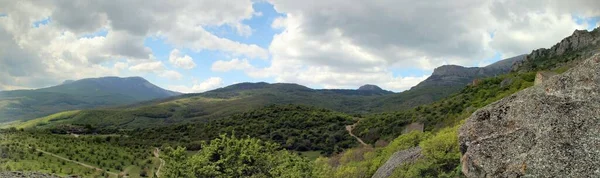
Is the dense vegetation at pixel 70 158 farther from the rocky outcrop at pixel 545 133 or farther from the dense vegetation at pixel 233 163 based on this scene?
the rocky outcrop at pixel 545 133

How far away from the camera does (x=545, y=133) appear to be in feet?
44.6

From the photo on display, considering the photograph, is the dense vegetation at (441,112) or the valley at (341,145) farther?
the dense vegetation at (441,112)

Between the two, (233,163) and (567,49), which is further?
(567,49)

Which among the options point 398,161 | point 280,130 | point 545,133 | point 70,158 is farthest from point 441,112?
point 545,133

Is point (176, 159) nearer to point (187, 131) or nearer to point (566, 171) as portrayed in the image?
point (566, 171)

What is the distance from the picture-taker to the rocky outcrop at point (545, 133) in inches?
497

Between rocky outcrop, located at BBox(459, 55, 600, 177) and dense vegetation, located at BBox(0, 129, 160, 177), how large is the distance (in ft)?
166

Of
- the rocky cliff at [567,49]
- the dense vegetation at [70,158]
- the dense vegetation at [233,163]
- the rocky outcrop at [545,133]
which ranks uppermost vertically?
the rocky cliff at [567,49]

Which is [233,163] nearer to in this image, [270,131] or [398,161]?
[398,161]

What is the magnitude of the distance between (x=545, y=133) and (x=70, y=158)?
70.0 m

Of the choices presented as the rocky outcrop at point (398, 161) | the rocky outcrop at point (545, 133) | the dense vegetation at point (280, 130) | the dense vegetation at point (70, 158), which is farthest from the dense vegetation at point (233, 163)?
the dense vegetation at point (280, 130)

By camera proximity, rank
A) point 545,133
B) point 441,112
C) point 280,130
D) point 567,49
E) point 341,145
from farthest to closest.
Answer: point 567,49 < point 280,130 < point 341,145 < point 441,112 < point 545,133

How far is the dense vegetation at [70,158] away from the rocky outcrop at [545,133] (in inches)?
1987

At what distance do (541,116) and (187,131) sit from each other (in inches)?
5183
